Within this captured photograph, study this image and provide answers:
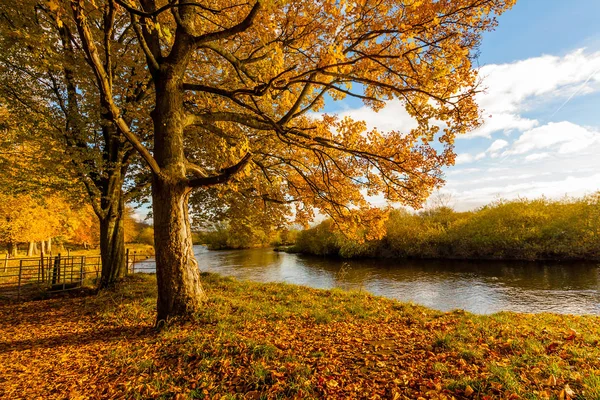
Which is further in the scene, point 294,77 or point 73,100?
point 73,100

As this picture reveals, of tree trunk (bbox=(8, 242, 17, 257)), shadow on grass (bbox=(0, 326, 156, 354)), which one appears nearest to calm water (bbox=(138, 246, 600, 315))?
shadow on grass (bbox=(0, 326, 156, 354))

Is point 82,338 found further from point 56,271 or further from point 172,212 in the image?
point 56,271

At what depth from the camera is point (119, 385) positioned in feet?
13.2

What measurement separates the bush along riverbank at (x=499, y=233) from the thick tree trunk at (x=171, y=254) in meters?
16.9

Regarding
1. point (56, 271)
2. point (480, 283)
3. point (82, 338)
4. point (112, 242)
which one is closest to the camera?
point (82, 338)

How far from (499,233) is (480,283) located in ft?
38.0

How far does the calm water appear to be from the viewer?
13.2 metres

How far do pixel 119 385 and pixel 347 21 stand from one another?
7.32m

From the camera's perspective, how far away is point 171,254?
19.5 feet

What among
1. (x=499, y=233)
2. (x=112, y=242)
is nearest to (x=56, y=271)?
(x=112, y=242)

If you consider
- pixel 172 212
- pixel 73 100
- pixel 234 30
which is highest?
pixel 73 100

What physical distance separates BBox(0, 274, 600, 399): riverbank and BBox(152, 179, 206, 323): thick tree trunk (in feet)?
1.50

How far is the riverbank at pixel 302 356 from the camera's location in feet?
11.4

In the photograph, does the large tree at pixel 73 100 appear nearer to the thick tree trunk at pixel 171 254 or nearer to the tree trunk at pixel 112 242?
the tree trunk at pixel 112 242
